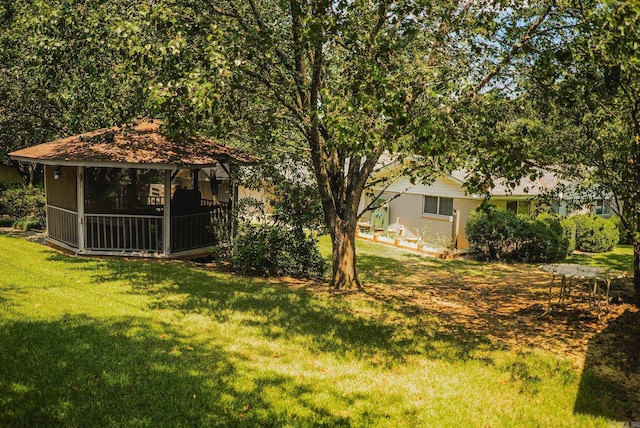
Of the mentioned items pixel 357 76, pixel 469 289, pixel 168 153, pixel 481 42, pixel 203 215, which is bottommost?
pixel 469 289

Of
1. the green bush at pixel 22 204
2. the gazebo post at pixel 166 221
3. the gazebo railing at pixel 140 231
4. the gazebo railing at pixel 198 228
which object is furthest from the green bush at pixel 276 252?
the green bush at pixel 22 204

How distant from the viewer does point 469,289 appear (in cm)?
1416

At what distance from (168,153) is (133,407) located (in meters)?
10.3

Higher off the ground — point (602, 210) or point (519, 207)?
point (519, 207)

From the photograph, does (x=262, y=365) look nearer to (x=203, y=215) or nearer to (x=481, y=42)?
(x=481, y=42)

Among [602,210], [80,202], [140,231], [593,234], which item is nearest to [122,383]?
[80,202]

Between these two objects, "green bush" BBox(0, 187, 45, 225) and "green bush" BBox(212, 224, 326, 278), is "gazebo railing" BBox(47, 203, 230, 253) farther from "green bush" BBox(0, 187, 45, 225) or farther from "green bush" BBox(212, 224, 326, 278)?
"green bush" BBox(0, 187, 45, 225)

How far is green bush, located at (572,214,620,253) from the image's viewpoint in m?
24.5

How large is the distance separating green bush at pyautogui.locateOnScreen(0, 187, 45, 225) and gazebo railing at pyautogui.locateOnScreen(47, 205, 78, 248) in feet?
24.4

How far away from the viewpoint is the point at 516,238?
2062 cm

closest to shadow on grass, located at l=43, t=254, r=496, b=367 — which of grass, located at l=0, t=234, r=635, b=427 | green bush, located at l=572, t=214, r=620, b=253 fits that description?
grass, located at l=0, t=234, r=635, b=427

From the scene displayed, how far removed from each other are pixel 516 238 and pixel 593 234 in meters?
6.32

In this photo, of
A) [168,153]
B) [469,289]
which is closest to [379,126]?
[469,289]

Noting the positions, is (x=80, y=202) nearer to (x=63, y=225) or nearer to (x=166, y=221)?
(x=63, y=225)
